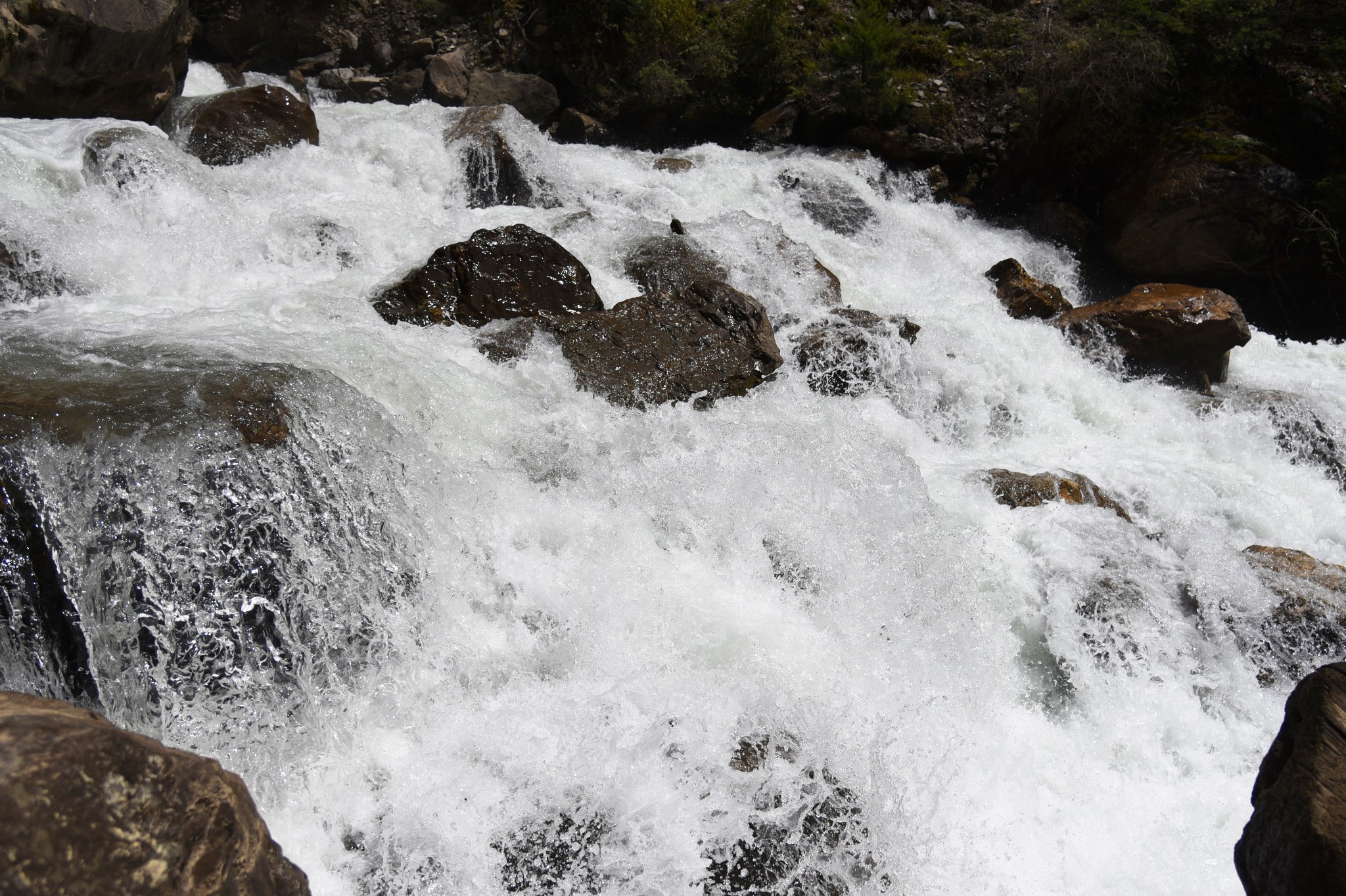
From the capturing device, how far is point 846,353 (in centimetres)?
555

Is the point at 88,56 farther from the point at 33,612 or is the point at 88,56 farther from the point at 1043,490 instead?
the point at 1043,490

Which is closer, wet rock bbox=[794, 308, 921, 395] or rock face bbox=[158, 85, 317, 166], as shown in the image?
wet rock bbox=[794, 308, 921, 395]

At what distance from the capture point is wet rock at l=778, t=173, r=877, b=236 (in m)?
7.93

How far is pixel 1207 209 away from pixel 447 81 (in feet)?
24.1

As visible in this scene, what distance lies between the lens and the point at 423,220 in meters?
6.30

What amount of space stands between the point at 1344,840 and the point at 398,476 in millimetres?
3081

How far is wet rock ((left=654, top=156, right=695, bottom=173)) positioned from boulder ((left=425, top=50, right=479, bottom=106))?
2.27 metres

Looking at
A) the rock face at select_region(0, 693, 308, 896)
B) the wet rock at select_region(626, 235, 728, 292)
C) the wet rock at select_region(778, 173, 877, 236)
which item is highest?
the rock face at select_region(0, 693, 308, 896)

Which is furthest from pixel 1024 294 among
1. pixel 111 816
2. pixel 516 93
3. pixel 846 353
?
pixel 111 816

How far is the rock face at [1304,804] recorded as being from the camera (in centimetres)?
170

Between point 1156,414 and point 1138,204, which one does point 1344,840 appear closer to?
point 1156,414

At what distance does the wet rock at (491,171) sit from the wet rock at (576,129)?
207cm

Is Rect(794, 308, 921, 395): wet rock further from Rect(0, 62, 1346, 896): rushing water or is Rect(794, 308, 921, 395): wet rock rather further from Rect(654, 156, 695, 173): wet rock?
Rect(654, 156, 695, 173): wet rock

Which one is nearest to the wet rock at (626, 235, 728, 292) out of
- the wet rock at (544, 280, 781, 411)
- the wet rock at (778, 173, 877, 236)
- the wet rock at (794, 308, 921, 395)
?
the wet rock at (544, 280, 781, 411)
